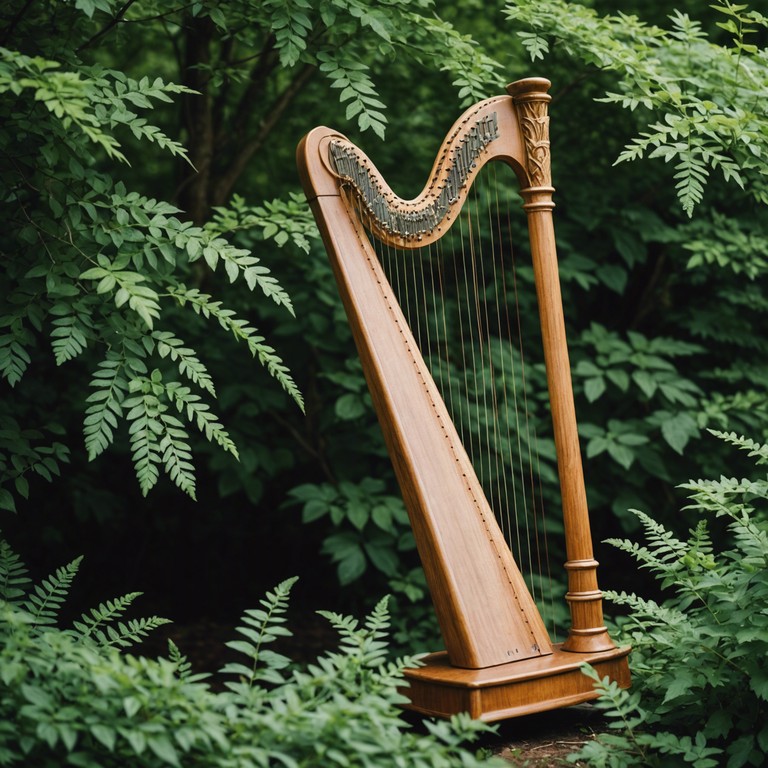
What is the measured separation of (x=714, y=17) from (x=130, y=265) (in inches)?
152

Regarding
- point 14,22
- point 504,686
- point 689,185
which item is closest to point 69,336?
point 14,22

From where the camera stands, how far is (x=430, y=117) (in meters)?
4.63

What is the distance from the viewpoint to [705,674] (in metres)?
2.32

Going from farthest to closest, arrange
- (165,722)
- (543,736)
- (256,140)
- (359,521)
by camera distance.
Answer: (256,140)
(359,521)
(543,736)
(165,722)

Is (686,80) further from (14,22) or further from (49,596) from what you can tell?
(49,596)

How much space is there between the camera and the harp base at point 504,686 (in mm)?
2182

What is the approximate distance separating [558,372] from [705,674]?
889mm

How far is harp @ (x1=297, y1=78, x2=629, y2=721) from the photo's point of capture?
2.28 meters

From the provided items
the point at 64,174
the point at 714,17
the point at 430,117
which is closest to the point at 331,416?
the point at 430,117

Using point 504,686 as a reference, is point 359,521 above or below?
above

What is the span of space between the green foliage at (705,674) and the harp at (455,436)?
139 mm

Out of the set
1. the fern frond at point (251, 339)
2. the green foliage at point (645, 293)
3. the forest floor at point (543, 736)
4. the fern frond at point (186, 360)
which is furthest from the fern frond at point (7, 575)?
the green foliage at point (645, 293)

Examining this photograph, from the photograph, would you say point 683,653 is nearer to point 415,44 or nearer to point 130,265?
point 130,265

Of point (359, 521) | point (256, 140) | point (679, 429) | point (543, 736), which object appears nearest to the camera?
point (543, 736)
